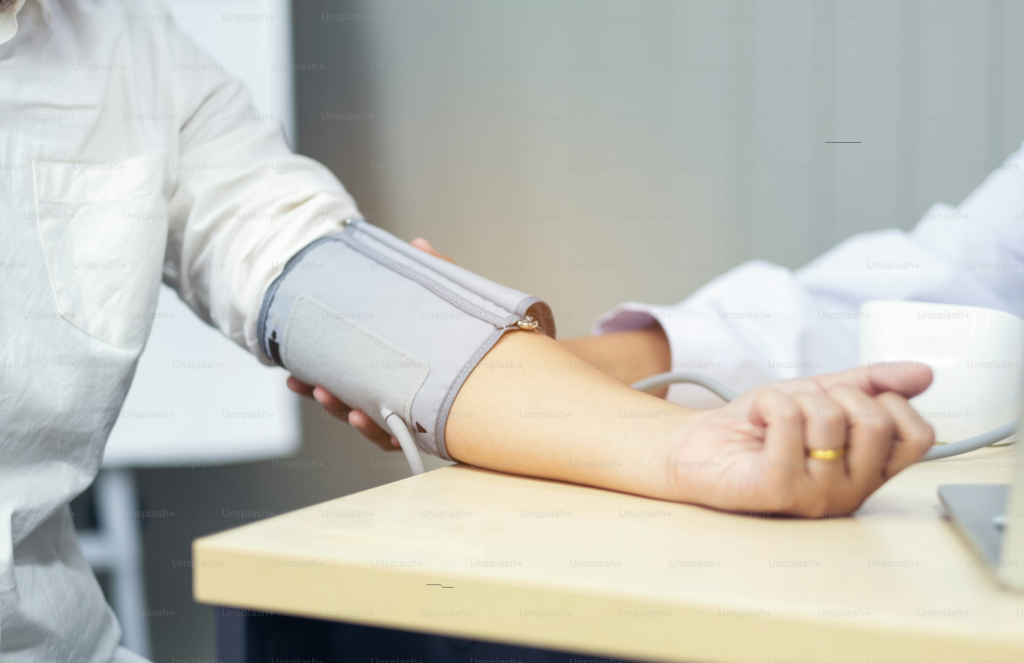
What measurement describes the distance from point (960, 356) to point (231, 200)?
25.0 inches

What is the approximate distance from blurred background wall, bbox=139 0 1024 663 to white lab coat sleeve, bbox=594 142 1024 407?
27.5 inches

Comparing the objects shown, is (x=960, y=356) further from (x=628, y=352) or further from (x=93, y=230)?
(x=93, y=230)

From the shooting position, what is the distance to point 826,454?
353 mm

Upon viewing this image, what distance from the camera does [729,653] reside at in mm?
247

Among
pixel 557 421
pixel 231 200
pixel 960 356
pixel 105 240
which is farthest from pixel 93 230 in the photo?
pixel 960 356

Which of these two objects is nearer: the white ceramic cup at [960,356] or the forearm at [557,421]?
the forearm at [557,421]

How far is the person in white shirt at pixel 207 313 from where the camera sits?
46 cm

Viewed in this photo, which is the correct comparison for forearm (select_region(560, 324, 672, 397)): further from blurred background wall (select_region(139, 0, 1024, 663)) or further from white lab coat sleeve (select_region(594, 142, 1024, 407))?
blurred background wall (select_region(139, 0, 1024, 663))

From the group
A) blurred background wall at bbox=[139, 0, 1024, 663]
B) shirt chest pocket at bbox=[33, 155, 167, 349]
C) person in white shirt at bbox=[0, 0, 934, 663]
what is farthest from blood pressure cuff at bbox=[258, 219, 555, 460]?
blurred background wall at bbox=[139, 0, 1024, 663]

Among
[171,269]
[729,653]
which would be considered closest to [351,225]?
[171,269]

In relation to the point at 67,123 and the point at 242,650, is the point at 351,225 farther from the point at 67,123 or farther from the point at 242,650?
the point at 242,650

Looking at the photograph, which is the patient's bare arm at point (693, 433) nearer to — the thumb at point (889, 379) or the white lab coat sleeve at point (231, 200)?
the thumb at point (889, 379)

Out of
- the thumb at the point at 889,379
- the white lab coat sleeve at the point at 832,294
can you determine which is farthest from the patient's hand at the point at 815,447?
the white lab coat sleeve at the point at 832,294

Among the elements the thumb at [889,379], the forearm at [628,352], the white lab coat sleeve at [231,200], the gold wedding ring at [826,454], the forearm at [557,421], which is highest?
the white lab coat sleeve at [231,200]
